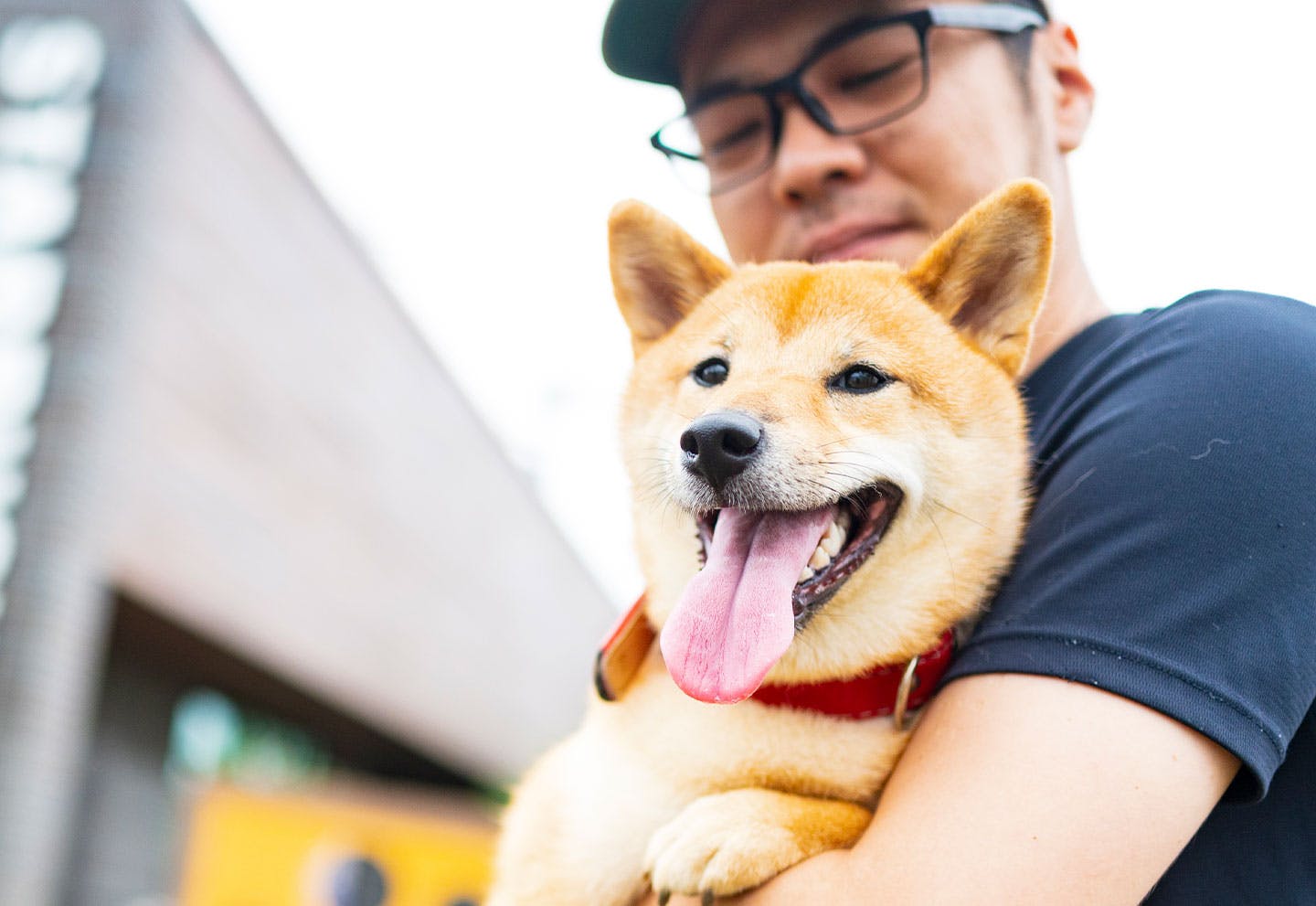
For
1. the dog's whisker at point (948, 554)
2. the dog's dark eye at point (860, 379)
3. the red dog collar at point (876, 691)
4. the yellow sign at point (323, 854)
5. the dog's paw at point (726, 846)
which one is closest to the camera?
the dog's paw at point (726, 846)

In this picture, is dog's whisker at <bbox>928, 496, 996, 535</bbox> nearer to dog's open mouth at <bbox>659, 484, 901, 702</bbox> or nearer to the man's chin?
dog's open mouth at <bbox>659, 484, 901, 702</bbox>

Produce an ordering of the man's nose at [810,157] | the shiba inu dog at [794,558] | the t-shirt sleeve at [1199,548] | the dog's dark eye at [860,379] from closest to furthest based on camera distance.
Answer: the t-shirt sleeve at [1199,548] → the shiba inu dog at [794,558] → the dog's dark eye at [860,379] → the man's nose at [810,157]

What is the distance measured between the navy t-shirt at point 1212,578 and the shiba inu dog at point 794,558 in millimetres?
365

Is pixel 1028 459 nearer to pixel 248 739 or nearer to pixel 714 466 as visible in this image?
pixel 714 466

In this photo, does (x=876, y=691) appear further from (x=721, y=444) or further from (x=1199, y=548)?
(x=1199, y=548)

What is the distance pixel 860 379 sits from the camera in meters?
2.32

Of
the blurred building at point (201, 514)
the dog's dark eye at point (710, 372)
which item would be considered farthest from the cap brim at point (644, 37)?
the blurred building at point (201, 514)

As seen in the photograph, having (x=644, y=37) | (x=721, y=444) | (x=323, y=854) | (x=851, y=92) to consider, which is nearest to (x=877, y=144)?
(x=851, y=92)

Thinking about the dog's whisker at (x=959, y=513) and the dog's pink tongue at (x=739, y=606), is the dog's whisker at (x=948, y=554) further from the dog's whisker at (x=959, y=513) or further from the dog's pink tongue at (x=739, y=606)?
the dog's pink tongue at (x=739, y=606)

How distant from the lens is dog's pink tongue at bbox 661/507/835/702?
70.9 inches

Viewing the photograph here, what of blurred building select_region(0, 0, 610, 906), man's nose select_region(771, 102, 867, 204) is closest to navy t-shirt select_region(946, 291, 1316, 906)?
man's nose select_region(771, 102, 867, 204)

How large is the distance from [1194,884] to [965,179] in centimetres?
152

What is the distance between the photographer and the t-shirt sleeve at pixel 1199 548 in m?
1.40

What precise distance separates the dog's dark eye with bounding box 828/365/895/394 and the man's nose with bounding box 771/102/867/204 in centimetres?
48
